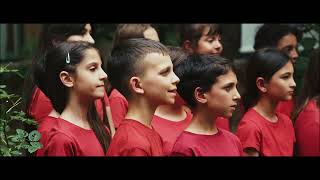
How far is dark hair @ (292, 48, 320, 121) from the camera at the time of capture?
18.3 ft

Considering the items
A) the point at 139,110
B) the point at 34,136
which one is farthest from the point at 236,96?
the point at 34,136

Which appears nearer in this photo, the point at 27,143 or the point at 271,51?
the point at 27,143

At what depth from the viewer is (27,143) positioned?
5059 mm

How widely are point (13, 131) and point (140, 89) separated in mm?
800

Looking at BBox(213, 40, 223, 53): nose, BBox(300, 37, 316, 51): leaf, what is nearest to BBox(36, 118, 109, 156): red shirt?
BBox(213, 40, 223, 53): nose

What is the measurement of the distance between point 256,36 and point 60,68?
1264 mm

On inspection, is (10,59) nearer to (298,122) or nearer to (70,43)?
(70,43)

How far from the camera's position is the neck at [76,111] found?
5363 millimetres

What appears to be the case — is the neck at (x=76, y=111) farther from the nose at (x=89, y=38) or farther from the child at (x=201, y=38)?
the child at (x=201, y=38)

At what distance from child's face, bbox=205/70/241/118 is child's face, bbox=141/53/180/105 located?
23 centimetres

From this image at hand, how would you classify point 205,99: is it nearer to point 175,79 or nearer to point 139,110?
point 175,79

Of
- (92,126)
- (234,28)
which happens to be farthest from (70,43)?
(234,28)
